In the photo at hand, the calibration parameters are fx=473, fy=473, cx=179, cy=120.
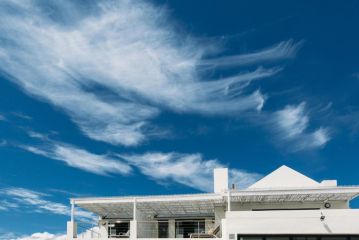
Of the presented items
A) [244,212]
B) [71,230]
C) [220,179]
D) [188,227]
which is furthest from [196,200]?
[71,230]

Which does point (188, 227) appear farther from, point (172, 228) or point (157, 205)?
point (157, 205)

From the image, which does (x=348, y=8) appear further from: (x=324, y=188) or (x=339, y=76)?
(x=324, y=188)

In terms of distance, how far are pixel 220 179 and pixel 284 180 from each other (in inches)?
149

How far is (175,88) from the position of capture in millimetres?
29406

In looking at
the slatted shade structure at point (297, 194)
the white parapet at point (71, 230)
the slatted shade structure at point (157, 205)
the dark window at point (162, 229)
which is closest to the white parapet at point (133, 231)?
the slatted shade structure at point (157, 205)

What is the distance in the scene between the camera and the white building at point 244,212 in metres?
20.9

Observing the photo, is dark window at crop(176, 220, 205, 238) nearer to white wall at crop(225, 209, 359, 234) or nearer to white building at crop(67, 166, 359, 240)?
white building at crop(67, 166, 359, 240)

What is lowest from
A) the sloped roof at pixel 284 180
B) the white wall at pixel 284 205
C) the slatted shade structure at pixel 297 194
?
the white wall at pixel 284 205

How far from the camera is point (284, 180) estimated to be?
2797 centimetres

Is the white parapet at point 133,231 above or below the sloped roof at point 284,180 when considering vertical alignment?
below

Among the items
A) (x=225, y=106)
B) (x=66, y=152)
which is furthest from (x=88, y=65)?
(x=66, y=152)

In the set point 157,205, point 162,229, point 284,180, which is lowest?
point 162,229

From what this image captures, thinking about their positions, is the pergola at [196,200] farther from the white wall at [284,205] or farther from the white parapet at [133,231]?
the white parapet at [133,231]

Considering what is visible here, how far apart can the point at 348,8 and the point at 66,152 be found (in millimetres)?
24287
